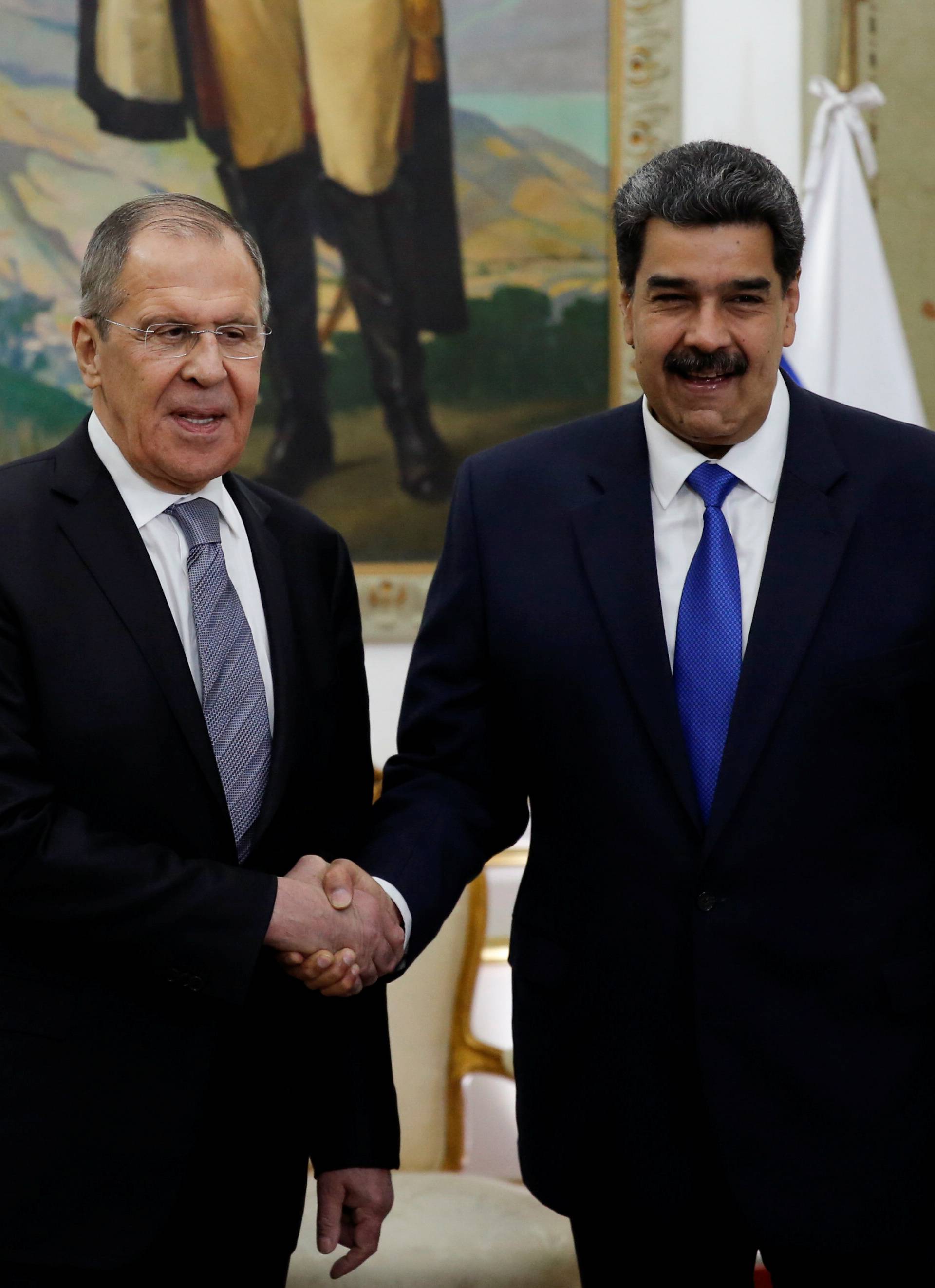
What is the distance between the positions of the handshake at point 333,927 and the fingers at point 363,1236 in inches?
12.4

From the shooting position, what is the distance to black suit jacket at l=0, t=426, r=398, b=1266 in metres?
1.56

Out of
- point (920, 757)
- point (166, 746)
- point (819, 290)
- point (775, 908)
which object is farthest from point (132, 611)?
point (819, 290)

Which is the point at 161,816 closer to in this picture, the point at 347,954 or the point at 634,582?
the point at 347,954

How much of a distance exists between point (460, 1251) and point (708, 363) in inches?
68.3

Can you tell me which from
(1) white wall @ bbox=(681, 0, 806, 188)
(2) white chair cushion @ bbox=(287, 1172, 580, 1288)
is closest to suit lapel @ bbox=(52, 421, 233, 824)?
(2) white chair cushion @ bbox=(287, 1172, 580, 1288)

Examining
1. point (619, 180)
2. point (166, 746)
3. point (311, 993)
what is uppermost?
point (619, 180)

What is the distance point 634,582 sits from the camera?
1.74 m

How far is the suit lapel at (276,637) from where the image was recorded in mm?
1692

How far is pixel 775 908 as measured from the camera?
5.50 feet

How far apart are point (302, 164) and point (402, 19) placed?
44cm

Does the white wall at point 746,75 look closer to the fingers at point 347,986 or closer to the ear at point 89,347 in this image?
the ear at point 89,347

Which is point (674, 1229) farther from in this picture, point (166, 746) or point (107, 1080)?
point (166, 746)

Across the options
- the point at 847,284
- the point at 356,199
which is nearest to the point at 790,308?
the point at 847,284

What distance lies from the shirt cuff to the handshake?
0.04 ft
